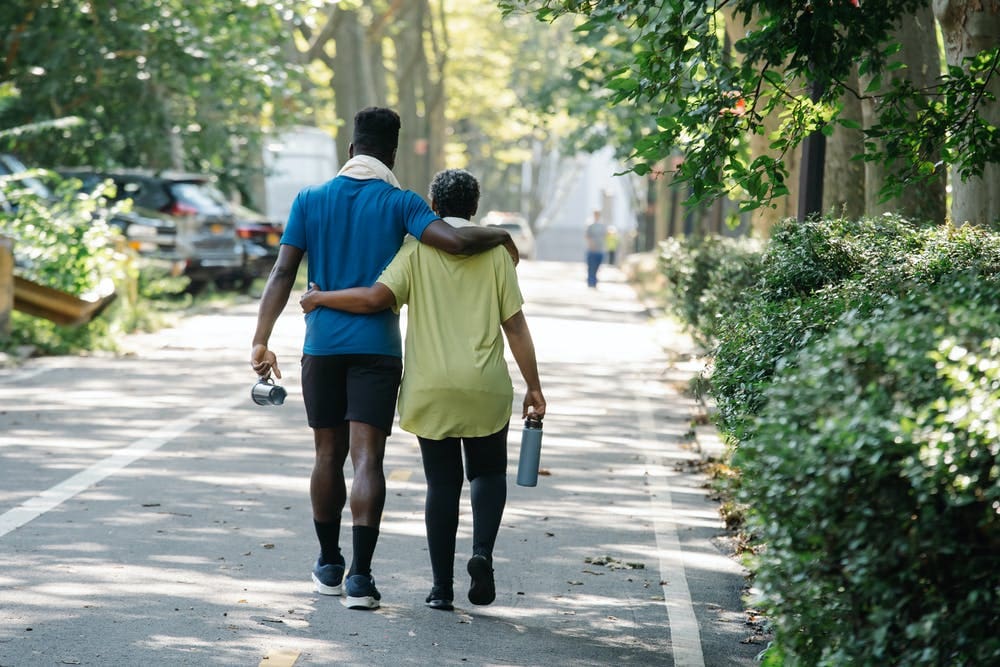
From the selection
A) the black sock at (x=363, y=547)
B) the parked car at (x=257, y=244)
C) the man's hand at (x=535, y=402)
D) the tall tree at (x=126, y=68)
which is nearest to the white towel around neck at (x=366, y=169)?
the man's hand at (x=535, y=402)

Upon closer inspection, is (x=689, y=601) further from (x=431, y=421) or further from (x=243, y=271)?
(x=243, y=271)

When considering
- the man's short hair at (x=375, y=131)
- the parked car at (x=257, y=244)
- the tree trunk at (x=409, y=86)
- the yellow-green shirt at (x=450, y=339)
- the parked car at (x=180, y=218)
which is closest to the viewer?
the yellow-green shirt at (x=450, y=339)

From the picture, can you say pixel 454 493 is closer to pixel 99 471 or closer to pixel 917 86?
pixel 99 471

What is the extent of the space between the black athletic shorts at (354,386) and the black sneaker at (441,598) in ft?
2.21

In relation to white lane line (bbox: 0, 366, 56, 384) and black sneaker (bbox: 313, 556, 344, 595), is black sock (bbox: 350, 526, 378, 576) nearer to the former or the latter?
black sneaker (bbox: 313, 556, 344, 595)

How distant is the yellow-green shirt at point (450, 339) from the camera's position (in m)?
6.33

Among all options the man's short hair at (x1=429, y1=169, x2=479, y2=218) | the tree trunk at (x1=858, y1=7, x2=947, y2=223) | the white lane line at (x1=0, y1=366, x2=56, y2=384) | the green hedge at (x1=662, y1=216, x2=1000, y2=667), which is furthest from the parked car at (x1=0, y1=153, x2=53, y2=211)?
the green hedge at (x1=662, y1=216, x2=1000, y2=667)

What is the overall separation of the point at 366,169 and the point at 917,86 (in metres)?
6.65

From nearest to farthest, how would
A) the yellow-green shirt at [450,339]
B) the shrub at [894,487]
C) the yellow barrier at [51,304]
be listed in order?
the shrub at [894,487] < the yellow-green shirt at [450,339] < the yellow barrier at [51,304]

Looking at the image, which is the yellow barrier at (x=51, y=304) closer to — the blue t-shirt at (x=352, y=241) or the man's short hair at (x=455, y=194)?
the blue t-shirt at (x=352, y=241)

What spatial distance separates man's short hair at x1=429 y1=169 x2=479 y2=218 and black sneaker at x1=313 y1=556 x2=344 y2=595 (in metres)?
1.53

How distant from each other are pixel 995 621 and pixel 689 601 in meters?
3.25

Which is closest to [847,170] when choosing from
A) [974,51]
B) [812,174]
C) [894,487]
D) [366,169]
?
[812,174]

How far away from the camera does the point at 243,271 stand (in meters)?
26.1
